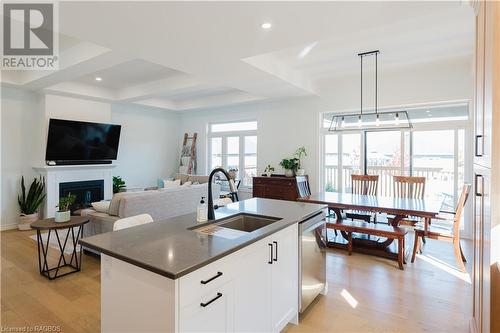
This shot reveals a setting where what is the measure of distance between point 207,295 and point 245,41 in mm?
2572

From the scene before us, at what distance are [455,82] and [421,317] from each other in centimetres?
396

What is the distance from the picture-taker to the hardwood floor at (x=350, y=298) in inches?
93.5

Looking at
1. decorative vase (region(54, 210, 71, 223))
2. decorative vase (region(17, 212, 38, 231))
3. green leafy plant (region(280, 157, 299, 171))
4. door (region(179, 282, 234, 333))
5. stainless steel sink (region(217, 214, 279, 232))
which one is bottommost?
decorative vase (region(17, 212, 38, 231))

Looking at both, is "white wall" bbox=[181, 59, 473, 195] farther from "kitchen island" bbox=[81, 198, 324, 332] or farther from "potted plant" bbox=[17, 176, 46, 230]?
"kitchen island" bbox=[81, 198, 324, 332]

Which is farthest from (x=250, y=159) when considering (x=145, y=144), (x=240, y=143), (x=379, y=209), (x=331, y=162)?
(x=379, y=209)

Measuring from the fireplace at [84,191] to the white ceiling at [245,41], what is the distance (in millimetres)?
1962

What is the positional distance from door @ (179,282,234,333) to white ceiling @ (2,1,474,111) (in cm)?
218

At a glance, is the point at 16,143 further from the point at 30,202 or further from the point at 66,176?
the point at 30,202

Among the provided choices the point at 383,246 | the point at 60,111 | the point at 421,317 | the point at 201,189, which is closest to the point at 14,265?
the point at 201,189

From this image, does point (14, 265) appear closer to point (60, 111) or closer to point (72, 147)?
point (72, 147)

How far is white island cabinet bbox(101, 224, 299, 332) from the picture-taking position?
1.35 metres

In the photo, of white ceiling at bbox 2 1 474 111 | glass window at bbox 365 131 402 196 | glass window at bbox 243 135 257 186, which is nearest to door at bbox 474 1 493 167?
→ white ceiling at bbox 2 1 474 111

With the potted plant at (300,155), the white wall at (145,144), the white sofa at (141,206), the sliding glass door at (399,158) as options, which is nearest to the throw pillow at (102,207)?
the white sofa at (141,206)

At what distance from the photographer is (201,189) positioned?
16.3ft
